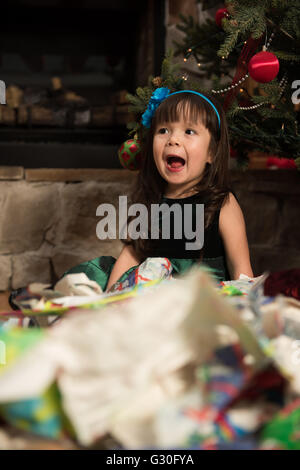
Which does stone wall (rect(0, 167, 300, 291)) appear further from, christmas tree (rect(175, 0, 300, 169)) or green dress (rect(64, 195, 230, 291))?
green dress (rect(64, 195, 230, 291))

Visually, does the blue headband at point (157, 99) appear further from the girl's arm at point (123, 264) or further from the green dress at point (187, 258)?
the girl's arm at point (123, 264)

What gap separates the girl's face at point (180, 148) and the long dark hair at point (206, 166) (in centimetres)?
2

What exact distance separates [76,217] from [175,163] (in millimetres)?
719

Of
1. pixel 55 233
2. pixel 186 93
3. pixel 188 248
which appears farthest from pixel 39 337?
pixel 55 233

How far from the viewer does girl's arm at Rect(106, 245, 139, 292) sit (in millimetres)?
1216

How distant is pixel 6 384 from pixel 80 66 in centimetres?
179

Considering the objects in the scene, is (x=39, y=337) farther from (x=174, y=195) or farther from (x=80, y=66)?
(x=80, y=66)

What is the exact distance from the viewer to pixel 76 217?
1.77 meters

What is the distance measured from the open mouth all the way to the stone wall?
0.55 meters

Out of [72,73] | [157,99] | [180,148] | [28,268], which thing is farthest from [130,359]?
[72,73]

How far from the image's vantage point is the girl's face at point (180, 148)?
1.13 m

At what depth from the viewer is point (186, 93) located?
119 cm

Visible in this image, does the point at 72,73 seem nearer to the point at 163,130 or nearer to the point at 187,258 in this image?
the point at 163,130

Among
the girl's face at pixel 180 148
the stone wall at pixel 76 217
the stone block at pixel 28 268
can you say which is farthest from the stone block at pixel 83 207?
the girl's face at pixel 180 148
